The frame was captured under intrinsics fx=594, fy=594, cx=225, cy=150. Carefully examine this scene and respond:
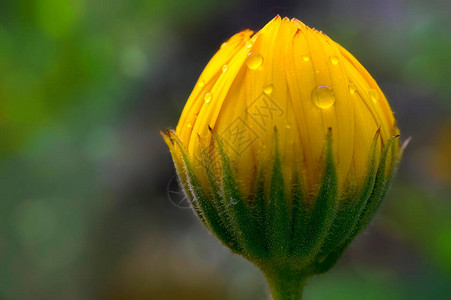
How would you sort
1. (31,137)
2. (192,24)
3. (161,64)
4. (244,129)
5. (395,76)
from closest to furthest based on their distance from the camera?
1. (244,129)
2. (31,137)
3. (395,76)
4. (161,64)
5. (192,24)

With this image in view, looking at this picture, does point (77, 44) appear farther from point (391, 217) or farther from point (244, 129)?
point (244, 129)

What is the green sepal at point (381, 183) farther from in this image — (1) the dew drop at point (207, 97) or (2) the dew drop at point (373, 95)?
(1) the dew drop at point (207, 97)

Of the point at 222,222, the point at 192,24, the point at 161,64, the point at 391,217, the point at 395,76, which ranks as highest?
the point at 192,24

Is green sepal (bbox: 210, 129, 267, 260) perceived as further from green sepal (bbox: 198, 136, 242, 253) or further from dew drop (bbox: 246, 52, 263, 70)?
dew drop (bbox: 246, 52, 263, 70)

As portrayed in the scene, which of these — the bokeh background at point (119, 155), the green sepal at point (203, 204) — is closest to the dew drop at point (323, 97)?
the green sepal at point (203, 204)

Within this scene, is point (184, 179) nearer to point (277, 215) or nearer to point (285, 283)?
point (277, 215)

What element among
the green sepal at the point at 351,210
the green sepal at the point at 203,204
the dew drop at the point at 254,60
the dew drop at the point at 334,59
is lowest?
the green sepal at the point at 351,210

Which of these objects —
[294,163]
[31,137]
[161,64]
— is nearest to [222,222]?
[294,163]
